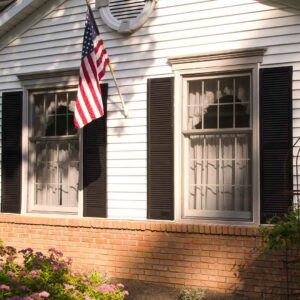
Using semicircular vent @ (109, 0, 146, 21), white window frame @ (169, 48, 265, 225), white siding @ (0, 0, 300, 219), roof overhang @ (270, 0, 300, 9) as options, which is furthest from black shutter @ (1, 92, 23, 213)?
roof overhang @ (270, 0, 300, 9)

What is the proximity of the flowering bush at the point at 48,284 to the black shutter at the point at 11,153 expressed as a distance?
3.84 meters

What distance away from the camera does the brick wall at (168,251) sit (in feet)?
23.6

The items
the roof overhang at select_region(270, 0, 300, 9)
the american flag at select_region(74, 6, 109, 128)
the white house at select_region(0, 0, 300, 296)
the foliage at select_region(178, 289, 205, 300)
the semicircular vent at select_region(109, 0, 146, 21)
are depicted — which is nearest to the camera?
the foliage at select_region(178, 289, 205, 300)

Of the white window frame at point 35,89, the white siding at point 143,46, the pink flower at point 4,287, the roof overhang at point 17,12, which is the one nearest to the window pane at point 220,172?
the white siding at point 143,46

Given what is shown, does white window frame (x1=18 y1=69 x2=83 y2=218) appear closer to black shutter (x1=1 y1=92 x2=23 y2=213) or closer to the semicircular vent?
black shutter (x1=1 y1=92 x2=23 y2=213)

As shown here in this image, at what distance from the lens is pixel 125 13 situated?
27.9 feet

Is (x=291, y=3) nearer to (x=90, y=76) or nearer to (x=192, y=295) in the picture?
(x=90, y=76)

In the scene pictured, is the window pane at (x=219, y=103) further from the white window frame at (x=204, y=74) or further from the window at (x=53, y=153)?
the window at (x=53, y=153)

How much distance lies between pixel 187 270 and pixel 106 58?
325 cm

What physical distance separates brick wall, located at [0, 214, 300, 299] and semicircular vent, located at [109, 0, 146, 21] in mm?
3179

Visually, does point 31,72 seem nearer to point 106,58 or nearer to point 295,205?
point 106,58

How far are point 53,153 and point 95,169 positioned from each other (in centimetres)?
105

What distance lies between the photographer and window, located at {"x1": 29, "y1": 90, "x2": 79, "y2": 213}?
8930 mm

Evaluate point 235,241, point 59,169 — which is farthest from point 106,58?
point 235,241
